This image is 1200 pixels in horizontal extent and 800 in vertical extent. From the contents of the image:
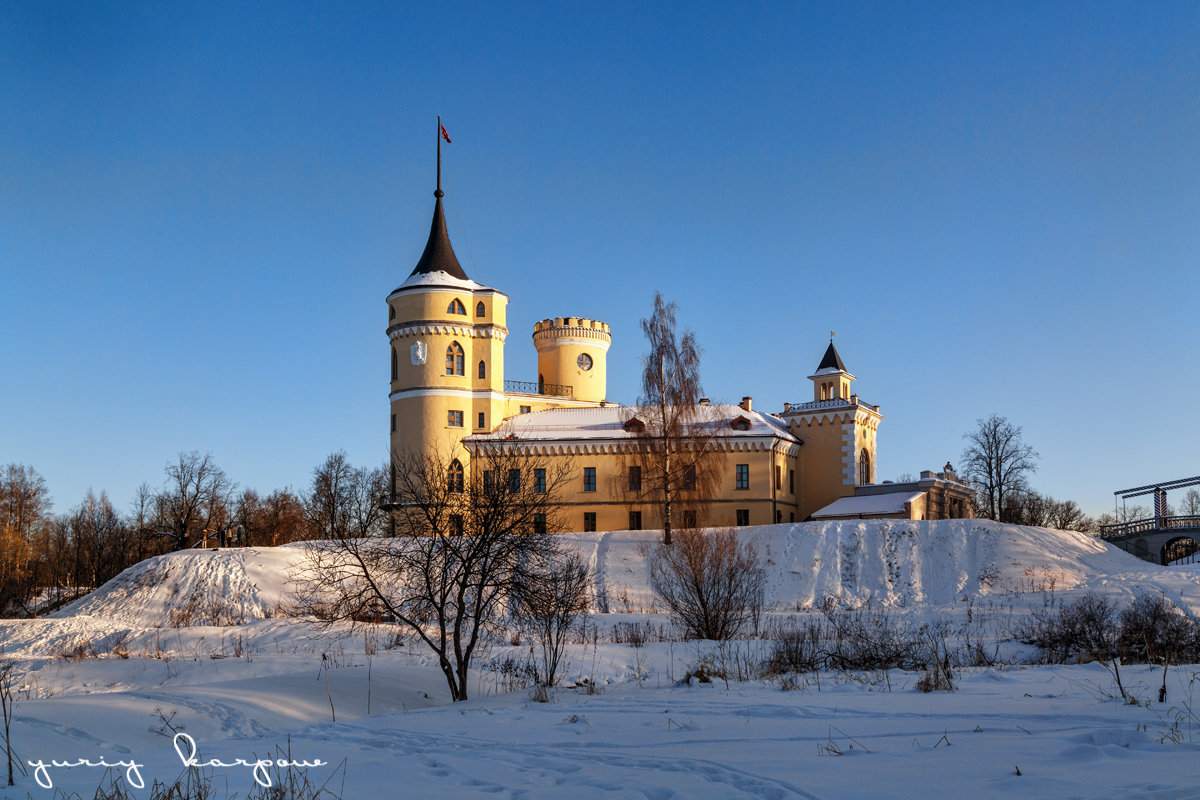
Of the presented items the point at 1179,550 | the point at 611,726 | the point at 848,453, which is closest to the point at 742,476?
the point at 848,453

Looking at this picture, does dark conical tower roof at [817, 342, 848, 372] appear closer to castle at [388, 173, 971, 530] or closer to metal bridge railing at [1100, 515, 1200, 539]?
castle at [388, 173, 971, 530]

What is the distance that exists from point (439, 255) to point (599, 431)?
13.7 m

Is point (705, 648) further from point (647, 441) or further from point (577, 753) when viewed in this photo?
point (647, 441)

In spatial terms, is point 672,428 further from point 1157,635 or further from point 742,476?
point 1157,635

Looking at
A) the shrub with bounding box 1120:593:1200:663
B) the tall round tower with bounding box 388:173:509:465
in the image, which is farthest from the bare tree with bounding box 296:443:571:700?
the tall round tower with bounding box 388:173:509:465

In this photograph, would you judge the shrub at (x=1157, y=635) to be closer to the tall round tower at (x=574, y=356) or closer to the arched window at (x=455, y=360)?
the arched window at (x=455, y=360)

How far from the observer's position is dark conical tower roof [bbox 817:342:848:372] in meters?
54.6

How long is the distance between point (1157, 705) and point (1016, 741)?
246 cm

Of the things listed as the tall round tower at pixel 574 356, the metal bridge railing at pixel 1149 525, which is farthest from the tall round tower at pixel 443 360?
the metal bridge railing at pixel 1149 525

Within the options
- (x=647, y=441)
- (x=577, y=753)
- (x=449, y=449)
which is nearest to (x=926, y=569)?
(x=647, y=441)

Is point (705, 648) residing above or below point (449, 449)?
below

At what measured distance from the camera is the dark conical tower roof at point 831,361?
5456 cm

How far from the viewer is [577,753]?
27.7ft

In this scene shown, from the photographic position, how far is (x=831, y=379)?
54.4 m
